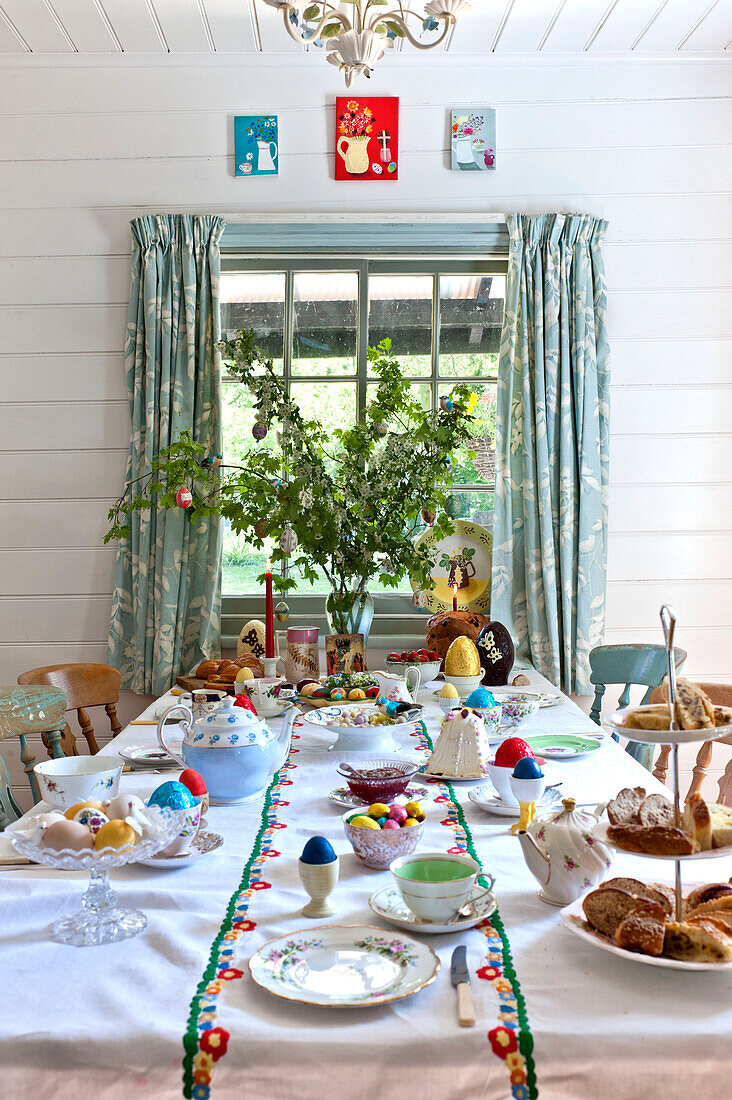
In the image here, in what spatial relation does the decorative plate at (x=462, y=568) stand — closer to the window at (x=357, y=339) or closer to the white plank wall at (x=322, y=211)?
the window at (x=357, y=339)

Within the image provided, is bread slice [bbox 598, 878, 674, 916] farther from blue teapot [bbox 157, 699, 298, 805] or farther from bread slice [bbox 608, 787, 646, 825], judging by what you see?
blue teapot [bbox 157, 699, 298, 805]

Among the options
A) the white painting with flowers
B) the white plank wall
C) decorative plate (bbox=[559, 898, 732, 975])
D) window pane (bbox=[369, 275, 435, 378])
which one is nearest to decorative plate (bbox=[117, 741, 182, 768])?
decorative plate (bbox=[559, 898, 732, 975])

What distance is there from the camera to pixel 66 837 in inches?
39.0

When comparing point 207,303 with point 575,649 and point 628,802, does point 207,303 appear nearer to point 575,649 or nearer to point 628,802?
point 575,649

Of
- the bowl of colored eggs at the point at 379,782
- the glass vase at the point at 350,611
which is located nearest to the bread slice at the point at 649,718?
the bowl of colored eggs at the point at 379,782

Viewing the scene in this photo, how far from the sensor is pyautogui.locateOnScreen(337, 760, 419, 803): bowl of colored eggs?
140cm

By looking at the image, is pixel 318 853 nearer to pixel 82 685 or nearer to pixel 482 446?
pixel 82 685

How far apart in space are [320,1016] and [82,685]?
189 centimetres

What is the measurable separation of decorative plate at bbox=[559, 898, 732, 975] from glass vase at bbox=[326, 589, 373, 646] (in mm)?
1592

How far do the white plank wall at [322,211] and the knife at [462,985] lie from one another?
243 cm

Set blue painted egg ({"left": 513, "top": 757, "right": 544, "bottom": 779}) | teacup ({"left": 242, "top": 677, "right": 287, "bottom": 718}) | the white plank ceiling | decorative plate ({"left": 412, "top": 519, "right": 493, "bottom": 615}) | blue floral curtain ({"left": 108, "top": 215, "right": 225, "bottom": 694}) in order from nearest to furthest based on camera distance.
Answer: blue painted egg ({"left": 513, "top": 757, "right": 544, "bottom": 779}) → teacup ({"left": 242, "top": 677, "right": 287, "bottom": 718}) → the white plank ceiling → blue floral curtain ({"left": 108, "top": 215, "right": 225, "bottom": 694}) → decorative plate ({"left": 412, "top": 519, "right": 493, "bottom": 615})

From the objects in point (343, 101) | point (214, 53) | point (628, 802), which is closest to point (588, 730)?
point (628, 802)

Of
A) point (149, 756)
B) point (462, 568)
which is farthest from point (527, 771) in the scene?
point (462, 568)

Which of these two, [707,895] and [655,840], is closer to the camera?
[655,840]
